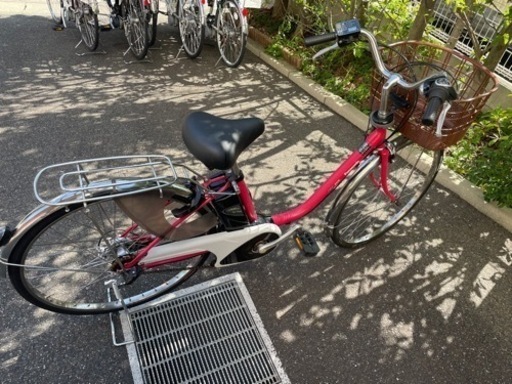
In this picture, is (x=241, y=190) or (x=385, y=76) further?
(x=241, y=190)

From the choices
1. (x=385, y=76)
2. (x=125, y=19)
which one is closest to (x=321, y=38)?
(x=385, y=76)

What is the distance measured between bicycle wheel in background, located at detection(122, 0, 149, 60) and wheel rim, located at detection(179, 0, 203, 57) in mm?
653

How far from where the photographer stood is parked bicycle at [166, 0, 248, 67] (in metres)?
4.87

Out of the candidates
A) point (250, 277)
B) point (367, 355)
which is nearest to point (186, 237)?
point (250, 277)

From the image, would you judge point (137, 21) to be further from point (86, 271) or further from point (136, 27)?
point (86, 271)

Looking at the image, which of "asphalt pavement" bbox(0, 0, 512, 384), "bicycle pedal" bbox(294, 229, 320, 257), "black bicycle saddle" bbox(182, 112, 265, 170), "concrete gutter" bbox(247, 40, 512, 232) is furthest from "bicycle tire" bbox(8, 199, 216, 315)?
"concrete gutter" bbox(247, 40, 512, 232)

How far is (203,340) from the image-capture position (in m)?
2.23

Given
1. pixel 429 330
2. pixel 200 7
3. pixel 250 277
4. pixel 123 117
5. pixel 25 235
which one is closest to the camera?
pixel 25 235

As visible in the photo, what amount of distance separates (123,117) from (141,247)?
95.5 inches

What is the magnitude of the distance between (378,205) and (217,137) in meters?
1.97

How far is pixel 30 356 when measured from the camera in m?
2.08

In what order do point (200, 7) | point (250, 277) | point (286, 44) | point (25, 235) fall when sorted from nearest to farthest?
1. point (25, 235)
2. point (250, 277)
3. point (200, 7)
4. point (286, 44)

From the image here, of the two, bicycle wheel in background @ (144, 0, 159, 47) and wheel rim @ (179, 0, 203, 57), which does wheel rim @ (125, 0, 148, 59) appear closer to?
bicycle wheel in background @ (144, 0, 159, 47)

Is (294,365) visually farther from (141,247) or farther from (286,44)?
(286,44)
